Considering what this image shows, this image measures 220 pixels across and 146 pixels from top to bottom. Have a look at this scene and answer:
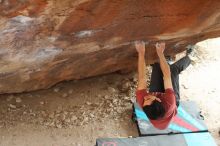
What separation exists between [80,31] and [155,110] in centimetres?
95

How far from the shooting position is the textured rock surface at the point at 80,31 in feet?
8.06

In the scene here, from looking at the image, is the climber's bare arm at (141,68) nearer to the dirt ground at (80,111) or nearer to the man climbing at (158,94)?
the man climbing at (158,94)

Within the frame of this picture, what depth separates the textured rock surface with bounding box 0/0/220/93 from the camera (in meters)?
2.46

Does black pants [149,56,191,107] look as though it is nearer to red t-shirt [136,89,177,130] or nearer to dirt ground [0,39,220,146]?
red t-shirt [136,89,177,130]

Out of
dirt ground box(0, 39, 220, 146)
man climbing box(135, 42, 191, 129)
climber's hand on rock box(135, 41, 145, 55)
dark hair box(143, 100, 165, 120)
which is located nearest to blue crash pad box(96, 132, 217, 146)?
dirt ground box(0, 39, 220, 146)

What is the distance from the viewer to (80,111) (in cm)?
393

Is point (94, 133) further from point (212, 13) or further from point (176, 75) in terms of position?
point (212, 13)

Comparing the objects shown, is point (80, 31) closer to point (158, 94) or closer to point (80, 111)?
point (158, 94)

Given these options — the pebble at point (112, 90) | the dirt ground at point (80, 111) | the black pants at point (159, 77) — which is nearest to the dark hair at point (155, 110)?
the black pants at point (159, 77)

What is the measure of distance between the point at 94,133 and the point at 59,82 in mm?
745

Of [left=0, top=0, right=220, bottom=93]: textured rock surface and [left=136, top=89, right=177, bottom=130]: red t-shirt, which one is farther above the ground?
[left=0, top=0, right=220, bottom=93]: textured rock surface

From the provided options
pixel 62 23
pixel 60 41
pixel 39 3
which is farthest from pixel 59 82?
pixel 39 3

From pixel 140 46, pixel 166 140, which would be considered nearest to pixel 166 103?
pixel 140 46

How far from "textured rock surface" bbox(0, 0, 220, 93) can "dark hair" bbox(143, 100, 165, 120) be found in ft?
1.94
